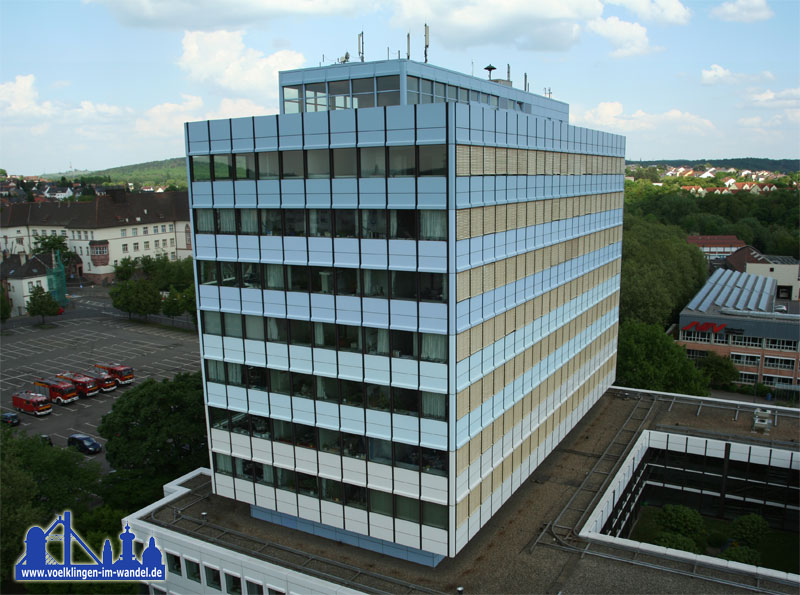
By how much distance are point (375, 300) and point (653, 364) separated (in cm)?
4095

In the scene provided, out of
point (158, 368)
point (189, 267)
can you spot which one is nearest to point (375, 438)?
point (158, 368)

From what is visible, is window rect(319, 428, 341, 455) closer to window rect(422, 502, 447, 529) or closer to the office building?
A: window rect(422, 502, 447, 529)

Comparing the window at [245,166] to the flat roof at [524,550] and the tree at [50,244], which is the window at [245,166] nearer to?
the flat roof at [524,550]

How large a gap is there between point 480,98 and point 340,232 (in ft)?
49.6

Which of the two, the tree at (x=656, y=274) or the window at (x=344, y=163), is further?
the tree at (x=656, y=274)

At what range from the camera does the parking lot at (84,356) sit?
60312 millimetres

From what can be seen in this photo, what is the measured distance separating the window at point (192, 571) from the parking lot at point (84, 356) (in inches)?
940

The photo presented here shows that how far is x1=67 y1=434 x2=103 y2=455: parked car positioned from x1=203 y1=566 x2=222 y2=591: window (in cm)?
2690

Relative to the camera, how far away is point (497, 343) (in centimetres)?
3017

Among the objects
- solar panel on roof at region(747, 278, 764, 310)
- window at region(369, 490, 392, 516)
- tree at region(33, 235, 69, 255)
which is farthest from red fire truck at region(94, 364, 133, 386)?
solar panel on roof at region(747, 278, 764, 310)

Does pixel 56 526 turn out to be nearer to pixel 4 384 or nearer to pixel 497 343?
pixel 497 343

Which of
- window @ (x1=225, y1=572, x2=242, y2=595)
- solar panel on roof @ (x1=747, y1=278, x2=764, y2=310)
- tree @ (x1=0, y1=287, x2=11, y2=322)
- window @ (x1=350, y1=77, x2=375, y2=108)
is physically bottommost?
window @ (x1=225, y1=572, x2=242, y2=595)

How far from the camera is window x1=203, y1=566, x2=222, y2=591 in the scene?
1190 inches

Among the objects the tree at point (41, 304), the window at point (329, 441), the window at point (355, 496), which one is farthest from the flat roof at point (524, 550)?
the tree at point (41, 304)
